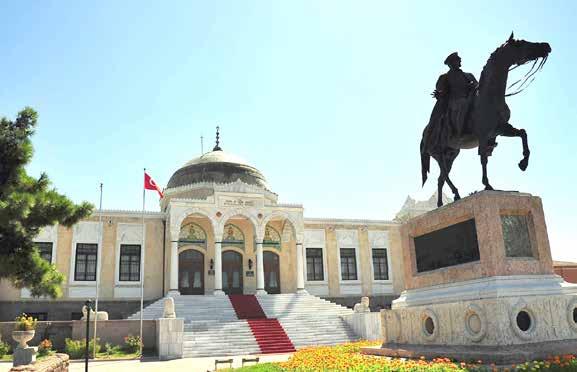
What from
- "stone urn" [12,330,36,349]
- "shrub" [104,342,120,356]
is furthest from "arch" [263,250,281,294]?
"stone urn" [12,330,36,349]

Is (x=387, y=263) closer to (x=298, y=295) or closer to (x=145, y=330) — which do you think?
(x=298, y=295)

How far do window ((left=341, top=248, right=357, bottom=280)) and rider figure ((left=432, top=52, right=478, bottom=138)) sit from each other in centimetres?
2212

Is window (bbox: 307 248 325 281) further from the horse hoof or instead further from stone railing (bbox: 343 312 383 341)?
the horse hoof

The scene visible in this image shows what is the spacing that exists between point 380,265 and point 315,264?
4715 millimetres

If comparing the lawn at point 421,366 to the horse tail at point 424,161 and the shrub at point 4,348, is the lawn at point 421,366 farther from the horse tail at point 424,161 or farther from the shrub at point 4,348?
the shrub at point 4,348

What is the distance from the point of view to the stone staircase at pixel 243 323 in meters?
19.7

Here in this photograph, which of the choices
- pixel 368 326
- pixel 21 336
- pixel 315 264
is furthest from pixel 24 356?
pixel 315 264

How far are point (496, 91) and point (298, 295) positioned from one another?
→ 20451 millimetres

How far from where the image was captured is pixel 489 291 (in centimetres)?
838

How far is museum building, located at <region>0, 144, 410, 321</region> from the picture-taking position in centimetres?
2631

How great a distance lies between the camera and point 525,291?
27.5 feet

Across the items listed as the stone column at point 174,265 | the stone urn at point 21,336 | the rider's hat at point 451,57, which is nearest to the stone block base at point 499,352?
the rider's hat at point 451,57

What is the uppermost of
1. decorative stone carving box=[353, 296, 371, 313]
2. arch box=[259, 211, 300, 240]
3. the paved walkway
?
arch box=[259, 211, 300, 240]

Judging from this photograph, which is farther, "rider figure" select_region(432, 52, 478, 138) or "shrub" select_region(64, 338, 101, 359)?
"shrub" select_region(64, 338, 101, 359)
